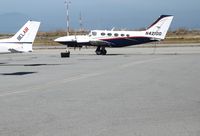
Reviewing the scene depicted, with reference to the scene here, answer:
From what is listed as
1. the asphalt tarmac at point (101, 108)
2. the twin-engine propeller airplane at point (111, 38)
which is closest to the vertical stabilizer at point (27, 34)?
the asphalt tarmac at point (101, 108)

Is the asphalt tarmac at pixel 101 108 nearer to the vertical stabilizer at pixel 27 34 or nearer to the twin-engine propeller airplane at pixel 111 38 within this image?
the vertical stabilizer at pixel 27 34

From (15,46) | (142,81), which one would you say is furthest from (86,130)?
(15,46)

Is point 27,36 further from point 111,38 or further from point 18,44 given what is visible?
point 111,38

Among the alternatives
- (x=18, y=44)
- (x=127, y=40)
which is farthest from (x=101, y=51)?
(x=18, y=44)

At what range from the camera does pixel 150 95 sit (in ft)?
46.8

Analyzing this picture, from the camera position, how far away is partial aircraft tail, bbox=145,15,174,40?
46.0 m

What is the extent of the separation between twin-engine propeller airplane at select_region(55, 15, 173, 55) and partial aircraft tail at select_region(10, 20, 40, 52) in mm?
13020

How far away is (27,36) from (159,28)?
17.8 m

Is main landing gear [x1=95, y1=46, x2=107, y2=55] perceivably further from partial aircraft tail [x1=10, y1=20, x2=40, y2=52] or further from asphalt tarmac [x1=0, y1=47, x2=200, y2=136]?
asphalt tarmac [x1=0, y1=47, x2=200, y2=136]

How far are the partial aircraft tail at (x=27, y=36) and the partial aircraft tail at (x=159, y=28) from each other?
1589 cm

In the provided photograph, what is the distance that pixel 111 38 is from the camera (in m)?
45.9

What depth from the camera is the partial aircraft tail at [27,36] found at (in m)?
31.2

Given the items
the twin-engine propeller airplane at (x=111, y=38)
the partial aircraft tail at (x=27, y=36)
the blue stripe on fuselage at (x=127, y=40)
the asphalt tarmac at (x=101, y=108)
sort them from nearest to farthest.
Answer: the asphalt tarmac at (x=101, y=108), the partial aircraft tail at (x=27, y=36), the twin-engine propeller airplane at (x=111, y=38), the blue stripe on fuselage at (x=127, y=40)

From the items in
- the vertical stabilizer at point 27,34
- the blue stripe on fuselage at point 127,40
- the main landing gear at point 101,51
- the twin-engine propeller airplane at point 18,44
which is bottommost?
the main landing gear at point 101,51
